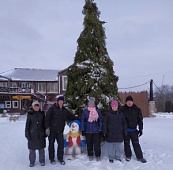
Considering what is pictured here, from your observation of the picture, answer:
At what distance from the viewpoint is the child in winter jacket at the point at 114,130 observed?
6340 millimetres

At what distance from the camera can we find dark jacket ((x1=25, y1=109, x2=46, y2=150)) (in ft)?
20.7

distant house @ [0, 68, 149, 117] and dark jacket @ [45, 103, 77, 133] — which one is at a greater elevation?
distant house @ [0, 68, 149, 117]

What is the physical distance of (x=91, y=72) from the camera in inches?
292

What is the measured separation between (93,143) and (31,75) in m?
34.8

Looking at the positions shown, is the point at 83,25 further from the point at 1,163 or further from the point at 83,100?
the point at 1,163

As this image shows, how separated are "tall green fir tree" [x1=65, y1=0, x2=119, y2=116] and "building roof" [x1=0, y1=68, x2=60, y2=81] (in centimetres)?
3154

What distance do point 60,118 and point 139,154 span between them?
2.19 m

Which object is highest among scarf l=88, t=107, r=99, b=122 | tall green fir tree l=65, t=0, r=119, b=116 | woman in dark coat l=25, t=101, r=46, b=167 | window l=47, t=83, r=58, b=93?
window l=47, t=83, r=58, b=93

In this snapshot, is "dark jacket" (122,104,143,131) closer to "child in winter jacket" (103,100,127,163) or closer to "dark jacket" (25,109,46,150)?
"child in winter jacket" (103,100,127,163)

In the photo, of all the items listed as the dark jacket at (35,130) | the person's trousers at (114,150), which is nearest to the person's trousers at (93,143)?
the person's trousers at (114,150)

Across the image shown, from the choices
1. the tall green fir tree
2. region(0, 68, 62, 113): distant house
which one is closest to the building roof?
region(0, 68, 62, 113): distant house

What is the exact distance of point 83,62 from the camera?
7.49m

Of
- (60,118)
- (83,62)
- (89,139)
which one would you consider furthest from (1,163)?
(83,62)

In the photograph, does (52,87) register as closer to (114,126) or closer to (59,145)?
(59,145)
